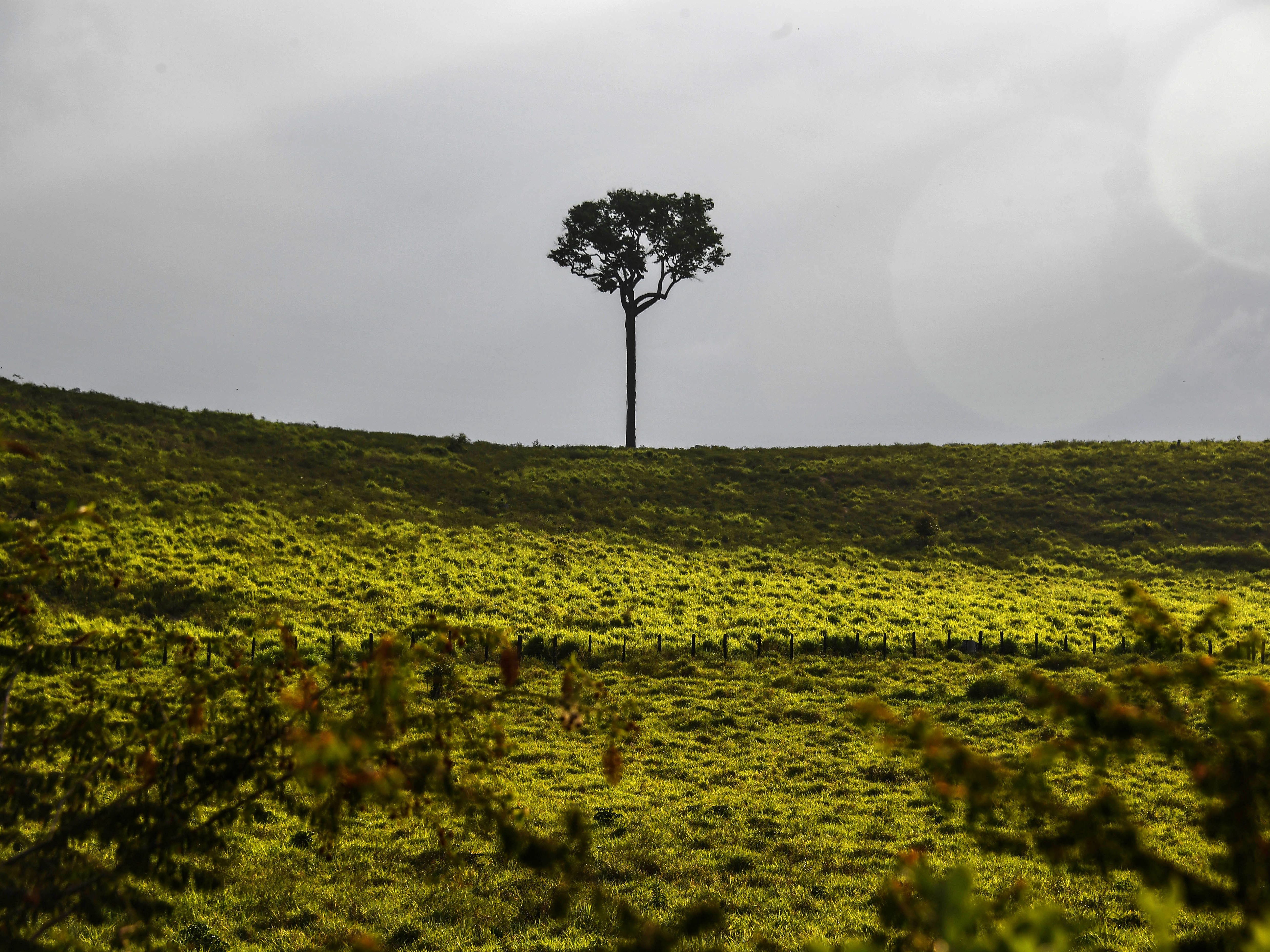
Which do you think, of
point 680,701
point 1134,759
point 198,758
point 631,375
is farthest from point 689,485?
point 1134,759

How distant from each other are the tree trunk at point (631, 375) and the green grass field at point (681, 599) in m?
4.98

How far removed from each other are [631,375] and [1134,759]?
192 feet

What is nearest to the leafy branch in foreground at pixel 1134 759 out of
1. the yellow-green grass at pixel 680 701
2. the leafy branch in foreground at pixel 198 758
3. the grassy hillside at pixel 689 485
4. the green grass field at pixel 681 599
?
the green grass field at pixel 681 599

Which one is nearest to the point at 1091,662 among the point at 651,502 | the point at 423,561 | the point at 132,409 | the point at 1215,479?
the point at 423,561

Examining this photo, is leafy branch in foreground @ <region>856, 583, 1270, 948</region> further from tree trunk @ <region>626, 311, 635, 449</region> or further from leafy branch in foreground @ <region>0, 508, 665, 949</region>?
tree trunk @ <region>626, 311, 635, 449</region>

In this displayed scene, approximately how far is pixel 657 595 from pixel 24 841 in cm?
2657

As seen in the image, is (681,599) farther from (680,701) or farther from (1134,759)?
(1134,759)

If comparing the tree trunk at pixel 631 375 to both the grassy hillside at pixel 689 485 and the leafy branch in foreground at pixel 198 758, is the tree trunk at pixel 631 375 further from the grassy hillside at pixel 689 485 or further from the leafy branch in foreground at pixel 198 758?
the leafy branch in foreground at pixel 198 758

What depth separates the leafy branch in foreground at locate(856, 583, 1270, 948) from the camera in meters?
2.95

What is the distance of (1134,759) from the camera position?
337 cm

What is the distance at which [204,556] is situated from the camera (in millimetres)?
28562

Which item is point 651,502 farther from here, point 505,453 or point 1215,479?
point 1215,479

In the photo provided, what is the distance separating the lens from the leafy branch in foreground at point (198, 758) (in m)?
3.32

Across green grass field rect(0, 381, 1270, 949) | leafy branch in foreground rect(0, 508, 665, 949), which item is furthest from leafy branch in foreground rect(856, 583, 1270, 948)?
leafy branch in foreground rect(0, 508, 665, 949)
